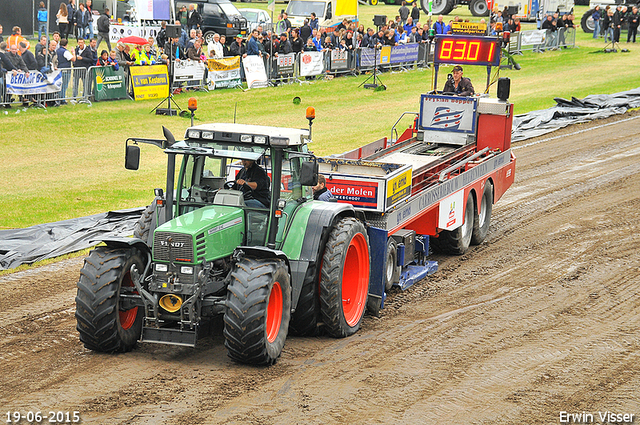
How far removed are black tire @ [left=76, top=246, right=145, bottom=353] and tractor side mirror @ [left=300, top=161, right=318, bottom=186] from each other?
1823 millimetres

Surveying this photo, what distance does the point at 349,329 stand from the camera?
29.8 ft

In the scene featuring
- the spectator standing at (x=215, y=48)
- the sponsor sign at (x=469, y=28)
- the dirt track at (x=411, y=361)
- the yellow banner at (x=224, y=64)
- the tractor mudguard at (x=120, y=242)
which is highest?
the sponsor sign at (x=469, y=28)

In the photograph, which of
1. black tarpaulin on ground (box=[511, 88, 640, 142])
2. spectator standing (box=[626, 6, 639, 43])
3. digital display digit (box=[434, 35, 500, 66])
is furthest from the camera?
spectator standing (box=[626, 6, 639, 43])

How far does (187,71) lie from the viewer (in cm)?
2623

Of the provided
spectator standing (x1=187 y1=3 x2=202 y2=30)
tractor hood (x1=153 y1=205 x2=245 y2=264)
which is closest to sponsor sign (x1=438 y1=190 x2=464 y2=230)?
tractor hood (x1=153 y1=205 x2=245 y2=264)

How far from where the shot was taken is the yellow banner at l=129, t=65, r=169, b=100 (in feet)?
80.8

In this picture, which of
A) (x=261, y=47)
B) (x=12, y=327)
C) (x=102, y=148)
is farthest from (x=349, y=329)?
(x=261, y=47)

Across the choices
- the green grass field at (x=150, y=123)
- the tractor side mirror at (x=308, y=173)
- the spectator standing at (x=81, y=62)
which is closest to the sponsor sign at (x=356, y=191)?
the green grass field at (x=150, y=123)

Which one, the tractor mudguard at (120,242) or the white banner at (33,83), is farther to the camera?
the white banner at (33,83)

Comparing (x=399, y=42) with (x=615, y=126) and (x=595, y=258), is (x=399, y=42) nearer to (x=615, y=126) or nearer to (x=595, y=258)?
(x=615, y=126)

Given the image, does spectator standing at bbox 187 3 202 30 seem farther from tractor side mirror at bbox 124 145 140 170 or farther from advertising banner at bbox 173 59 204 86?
tractor side mirror at bbox 124 145 140 170

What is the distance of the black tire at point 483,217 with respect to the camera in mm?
13225

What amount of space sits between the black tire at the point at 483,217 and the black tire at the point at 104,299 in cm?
666

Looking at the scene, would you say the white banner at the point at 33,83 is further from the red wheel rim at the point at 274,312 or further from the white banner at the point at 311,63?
the red wheel rim at the point at 274,312
